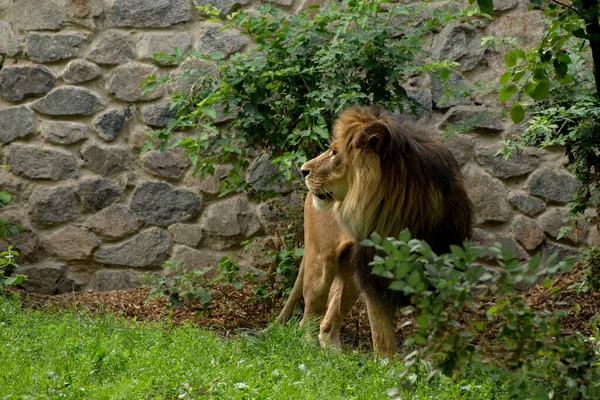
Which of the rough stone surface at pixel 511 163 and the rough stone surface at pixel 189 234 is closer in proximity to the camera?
the rough stone surface at pixel 511 163

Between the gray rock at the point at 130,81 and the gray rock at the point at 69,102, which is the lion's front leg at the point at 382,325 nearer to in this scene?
A: the gray rock at the point at 130,81

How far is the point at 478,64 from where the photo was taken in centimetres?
638

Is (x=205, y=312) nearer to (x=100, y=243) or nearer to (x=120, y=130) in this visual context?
(x=100, y=243)

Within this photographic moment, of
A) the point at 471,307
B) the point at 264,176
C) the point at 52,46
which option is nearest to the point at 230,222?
the point at 264,176

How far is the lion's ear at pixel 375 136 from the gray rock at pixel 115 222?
2.88 meters

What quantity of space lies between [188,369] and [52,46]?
3.86m

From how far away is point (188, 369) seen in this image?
3.63m

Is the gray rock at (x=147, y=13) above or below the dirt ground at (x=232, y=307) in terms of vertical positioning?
above

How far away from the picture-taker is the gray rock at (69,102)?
260 inches

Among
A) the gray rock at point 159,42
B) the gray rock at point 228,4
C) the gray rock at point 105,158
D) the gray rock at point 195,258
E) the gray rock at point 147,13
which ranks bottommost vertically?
the gray rock at point 195,258

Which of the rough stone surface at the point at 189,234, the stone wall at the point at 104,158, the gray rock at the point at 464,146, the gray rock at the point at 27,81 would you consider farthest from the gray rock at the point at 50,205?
the gray rock at the point at 464,146

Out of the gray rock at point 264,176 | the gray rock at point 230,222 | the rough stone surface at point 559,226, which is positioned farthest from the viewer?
the gray rock at point 230,222

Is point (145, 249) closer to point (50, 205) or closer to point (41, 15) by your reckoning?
point (50, 205)

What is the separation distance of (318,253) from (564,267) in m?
3.05
